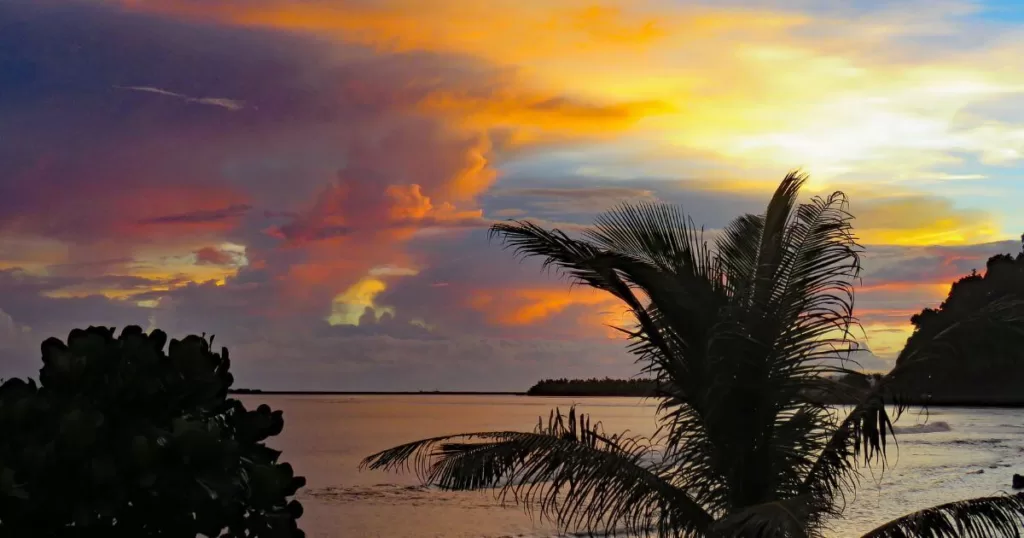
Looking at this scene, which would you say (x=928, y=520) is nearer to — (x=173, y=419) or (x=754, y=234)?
(x=754, y=234)

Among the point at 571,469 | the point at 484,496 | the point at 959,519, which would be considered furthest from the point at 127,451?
the point at 484,496

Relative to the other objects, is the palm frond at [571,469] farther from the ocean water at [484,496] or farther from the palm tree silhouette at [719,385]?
the ocean water at [484,496]

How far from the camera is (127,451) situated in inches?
275

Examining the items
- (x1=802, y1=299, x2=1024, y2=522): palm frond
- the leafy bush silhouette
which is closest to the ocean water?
(x1=802, y1=299, x2=1024, y2=522): palm frond

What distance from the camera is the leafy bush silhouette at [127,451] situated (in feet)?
22.7

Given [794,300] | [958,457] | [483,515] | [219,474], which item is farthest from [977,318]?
[958,457]

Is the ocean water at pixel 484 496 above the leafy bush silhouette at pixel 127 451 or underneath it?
underneath

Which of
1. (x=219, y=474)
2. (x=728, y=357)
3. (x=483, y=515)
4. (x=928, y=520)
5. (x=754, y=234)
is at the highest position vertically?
(x=754, y=234)

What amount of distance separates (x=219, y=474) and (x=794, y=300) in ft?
18.0

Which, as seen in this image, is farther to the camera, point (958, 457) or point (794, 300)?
point (958, 457)

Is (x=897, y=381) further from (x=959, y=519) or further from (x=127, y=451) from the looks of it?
(x=127, y=451)

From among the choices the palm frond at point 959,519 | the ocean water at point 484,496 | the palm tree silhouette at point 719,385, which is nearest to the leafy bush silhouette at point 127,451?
the palm tree silhouette at point 719,385

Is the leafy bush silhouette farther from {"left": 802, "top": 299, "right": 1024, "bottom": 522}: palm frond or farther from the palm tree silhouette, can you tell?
{"left": 802, "top": 299, "right": 1024, "bottom": 522}: palm frond

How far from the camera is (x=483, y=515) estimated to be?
40.6 meters
